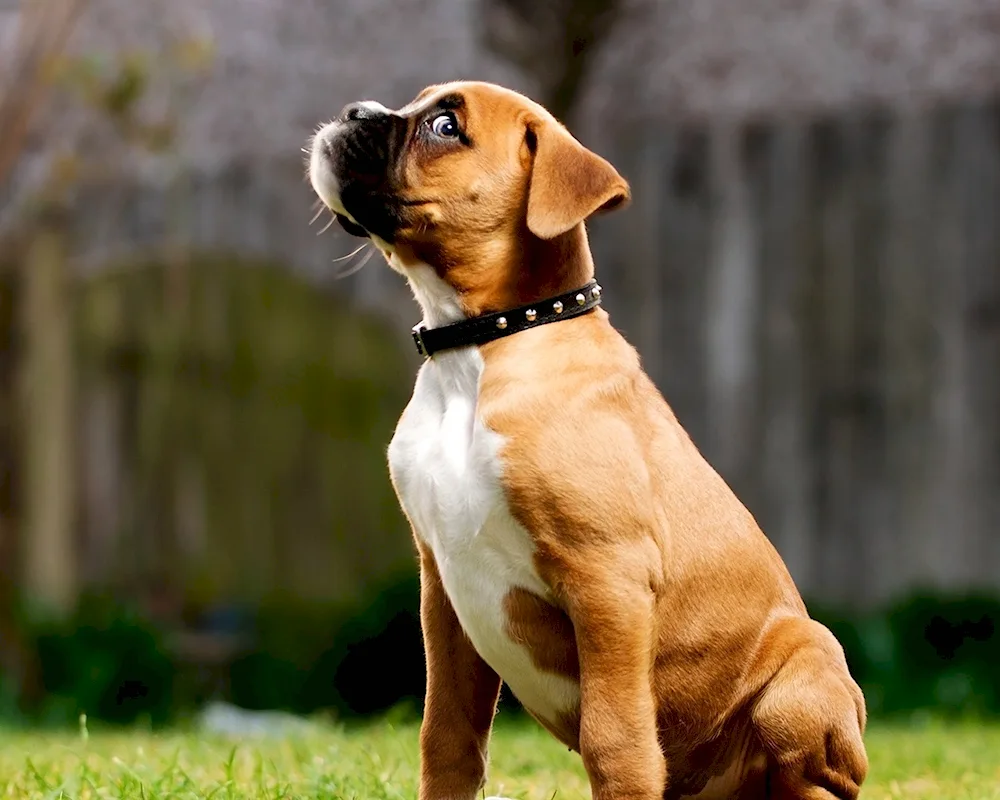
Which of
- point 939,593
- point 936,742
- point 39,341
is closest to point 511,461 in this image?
point 936,742

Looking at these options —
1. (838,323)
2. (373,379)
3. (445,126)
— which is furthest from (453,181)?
(373,379)

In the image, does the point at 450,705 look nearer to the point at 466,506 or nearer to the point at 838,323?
the point at 466,506

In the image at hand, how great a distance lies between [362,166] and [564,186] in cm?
43

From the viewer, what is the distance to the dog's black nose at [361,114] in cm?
336

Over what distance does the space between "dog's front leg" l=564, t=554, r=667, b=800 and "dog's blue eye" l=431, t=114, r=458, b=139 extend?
0.97 meters

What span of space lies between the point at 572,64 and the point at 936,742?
12.6 ft

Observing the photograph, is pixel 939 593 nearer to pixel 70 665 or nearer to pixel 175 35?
pixel 70 665

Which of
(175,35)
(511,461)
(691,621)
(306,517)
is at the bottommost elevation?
(306,517)

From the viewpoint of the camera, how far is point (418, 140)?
3.33m

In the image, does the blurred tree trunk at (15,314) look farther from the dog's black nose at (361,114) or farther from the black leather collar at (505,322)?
the black leather collar at (505,322)

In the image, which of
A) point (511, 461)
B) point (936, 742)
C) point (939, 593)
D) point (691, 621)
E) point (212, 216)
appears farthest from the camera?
point (212, 216)

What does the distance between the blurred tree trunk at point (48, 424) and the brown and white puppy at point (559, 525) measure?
4.65m

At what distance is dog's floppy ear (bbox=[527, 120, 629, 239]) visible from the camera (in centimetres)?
322

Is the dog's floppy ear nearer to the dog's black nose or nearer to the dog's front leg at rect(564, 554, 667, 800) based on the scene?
the dog's black nose
